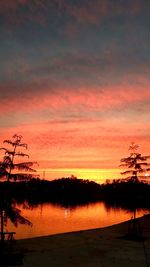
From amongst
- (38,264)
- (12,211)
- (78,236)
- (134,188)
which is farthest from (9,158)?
(134,188)

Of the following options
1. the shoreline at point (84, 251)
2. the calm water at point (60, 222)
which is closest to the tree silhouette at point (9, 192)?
the shoreline at point (84, 251)

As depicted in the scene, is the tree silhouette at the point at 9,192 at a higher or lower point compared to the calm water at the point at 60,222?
higher

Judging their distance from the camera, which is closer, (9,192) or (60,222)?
(9,192)

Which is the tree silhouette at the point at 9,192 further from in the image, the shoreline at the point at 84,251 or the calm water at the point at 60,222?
the calm water at the point at 60,222

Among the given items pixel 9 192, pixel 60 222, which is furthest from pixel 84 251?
pixel 60 222

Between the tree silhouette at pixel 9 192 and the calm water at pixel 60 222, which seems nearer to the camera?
the tree silhouette at pixel 9 192

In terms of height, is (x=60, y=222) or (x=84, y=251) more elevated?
(x=84, y=251)

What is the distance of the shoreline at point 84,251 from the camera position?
1891 centimetres

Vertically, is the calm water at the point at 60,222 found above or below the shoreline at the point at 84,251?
below

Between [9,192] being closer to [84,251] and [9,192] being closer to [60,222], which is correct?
[84,251]

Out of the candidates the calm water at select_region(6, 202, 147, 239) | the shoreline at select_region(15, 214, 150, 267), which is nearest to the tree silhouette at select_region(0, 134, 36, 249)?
the shoreline at select_region(15, 214, 150, 267)

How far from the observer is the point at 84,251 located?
2214cm

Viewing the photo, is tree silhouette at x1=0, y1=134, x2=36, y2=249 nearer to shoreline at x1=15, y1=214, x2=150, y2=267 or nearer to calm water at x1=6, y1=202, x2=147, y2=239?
shoreline at x1=15, y1=214, x2=150, y2=267

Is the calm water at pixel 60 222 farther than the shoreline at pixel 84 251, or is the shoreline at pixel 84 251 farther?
the calm water at pixel 60 222
